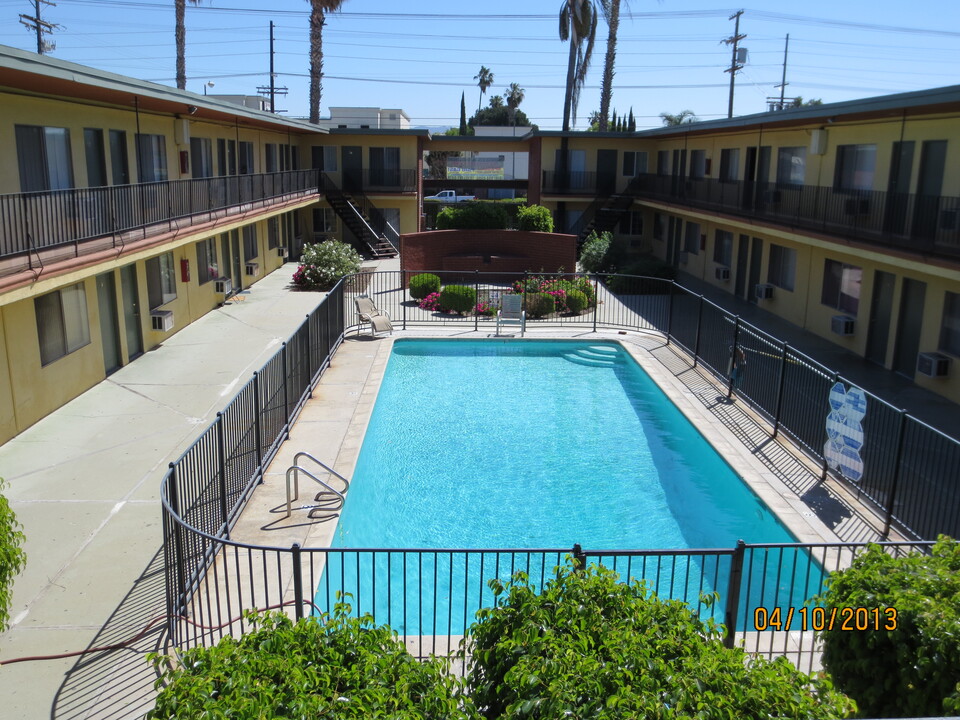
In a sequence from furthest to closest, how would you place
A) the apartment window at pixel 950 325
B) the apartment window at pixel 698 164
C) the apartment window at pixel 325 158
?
the apartment window at pixel 325 158
the apartment window at pixel 698 164
the apartment window at pixel 950 325

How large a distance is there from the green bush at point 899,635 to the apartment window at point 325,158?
34523mm

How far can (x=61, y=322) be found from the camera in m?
14.7

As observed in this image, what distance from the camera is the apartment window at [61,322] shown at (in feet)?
45.9

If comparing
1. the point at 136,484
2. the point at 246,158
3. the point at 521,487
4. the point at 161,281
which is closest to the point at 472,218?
the point at 246,158

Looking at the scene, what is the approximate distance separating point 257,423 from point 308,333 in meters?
4.27

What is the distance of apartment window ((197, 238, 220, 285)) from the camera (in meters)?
22.6

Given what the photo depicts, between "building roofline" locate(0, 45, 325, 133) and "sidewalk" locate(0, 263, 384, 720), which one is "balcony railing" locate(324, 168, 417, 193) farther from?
"sidewalk" locate(0, 263, 384, 720)

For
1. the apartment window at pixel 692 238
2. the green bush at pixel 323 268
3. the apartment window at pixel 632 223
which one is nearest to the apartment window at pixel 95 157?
the green bush at pixel 323 268

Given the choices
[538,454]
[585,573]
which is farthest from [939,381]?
[585,573]

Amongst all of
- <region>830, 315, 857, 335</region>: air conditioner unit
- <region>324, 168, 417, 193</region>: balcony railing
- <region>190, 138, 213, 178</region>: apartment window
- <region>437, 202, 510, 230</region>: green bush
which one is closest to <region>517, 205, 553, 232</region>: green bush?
<region>437, 202, 510, 230</region>: green bush

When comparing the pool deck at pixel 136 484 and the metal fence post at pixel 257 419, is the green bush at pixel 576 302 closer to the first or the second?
the pool deck at pixel 136 484

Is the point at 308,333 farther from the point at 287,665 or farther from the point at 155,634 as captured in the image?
the point at 287,665

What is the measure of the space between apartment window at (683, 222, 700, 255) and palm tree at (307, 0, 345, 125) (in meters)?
18.7

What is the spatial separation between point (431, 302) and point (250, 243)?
25.7 ft
